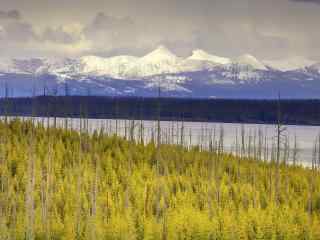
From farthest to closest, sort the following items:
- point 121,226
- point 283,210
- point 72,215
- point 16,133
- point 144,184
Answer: point 16,133 → point 144,184 → point 283,210 → point 72,215 → point 121,226

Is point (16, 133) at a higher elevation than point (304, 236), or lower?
higher

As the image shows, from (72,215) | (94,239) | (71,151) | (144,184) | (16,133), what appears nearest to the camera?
(94,239)

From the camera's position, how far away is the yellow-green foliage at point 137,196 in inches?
1512

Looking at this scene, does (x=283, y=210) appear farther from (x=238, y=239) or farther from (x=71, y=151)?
(x=71, y=151)

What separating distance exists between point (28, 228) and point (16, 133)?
88.6 feet

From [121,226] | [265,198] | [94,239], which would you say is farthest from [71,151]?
[94,239]

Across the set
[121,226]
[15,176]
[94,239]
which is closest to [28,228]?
[94,239]

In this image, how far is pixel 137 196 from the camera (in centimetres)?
4566

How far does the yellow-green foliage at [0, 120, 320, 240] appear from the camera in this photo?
38.4 m

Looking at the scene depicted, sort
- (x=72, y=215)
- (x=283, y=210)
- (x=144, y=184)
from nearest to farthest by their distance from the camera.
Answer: (x=72, y=215) → (x=283, y=210) → (x=144, y=184)

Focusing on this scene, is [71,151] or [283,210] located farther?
[71,151]

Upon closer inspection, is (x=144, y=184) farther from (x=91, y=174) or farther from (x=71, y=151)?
(x=71, y=151)

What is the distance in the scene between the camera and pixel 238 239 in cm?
3959

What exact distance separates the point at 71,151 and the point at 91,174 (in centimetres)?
831
